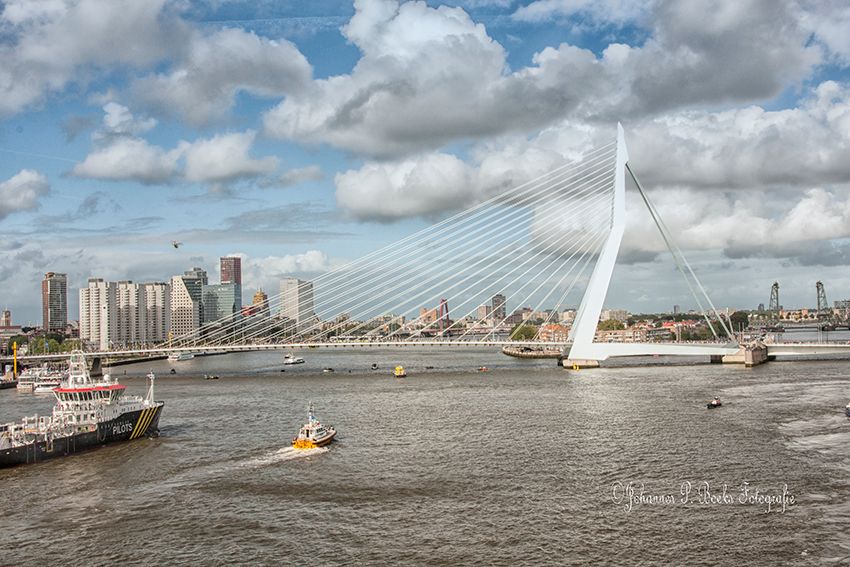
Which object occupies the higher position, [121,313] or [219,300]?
[219,300]

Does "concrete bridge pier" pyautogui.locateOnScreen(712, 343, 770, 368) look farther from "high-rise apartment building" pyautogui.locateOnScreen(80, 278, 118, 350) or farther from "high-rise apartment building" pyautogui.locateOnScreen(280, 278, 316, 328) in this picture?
"high-rise apartment building" pyautogui.locateOnScreen(80, 278, 118, 350)

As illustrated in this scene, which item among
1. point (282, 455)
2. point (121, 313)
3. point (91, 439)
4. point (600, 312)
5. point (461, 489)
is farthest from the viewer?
point (121, 313)

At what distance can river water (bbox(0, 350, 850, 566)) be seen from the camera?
1229 centimetres

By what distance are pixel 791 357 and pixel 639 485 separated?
138ft

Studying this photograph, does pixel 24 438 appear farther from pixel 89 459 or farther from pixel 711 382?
pixel 711 382

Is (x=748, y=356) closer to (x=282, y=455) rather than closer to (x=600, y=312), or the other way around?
(x=600, y=312)

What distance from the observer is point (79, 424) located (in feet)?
68.8

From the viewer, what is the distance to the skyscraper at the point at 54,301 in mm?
168625

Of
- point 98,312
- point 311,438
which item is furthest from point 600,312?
point 98,312

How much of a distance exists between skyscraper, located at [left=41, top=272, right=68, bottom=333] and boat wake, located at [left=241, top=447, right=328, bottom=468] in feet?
537

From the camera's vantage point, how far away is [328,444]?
20.8 metres

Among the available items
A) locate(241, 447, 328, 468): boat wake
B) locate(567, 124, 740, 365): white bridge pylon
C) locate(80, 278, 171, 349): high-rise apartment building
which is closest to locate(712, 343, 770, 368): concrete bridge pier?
locate(567, 124, 740, 365): white bridge pylon

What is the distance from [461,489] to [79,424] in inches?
446

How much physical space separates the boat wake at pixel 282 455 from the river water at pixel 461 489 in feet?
0.36
